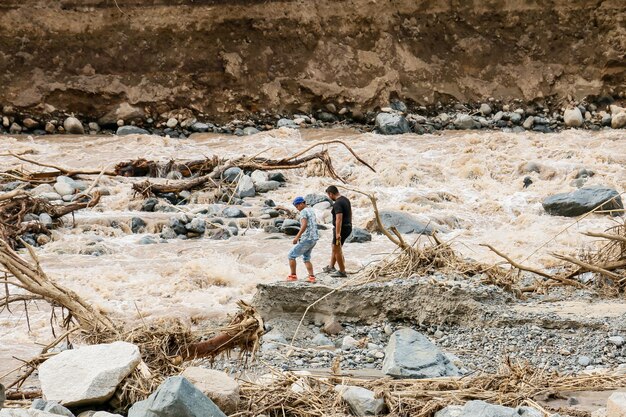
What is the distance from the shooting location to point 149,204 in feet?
46.6

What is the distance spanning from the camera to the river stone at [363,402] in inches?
209

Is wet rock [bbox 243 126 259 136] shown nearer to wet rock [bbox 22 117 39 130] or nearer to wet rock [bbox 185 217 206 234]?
wet rock [bbox 22 117 39 130]

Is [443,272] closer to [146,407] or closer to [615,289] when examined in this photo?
[615,289]

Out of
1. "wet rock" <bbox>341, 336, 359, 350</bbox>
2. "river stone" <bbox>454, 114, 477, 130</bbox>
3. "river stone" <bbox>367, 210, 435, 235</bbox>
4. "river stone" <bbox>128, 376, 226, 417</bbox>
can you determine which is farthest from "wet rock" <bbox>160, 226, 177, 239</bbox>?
"river stone" <bbox>454, 114, 477, 130</bbox>

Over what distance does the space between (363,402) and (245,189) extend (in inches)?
387

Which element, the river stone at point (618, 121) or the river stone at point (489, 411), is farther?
the river stone at point (618, 121)

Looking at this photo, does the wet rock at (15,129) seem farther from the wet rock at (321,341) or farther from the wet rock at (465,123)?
the wet rock at (321,341)

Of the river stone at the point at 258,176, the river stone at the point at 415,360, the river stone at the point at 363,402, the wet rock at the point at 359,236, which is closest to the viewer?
the river stone at the point at 363,402

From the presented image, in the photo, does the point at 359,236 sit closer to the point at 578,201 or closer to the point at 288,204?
the point at 288,204

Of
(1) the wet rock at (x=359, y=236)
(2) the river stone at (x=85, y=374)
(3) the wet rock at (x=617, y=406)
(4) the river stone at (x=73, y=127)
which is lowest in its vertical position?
(1) the wet rock at (x=359, y=236)

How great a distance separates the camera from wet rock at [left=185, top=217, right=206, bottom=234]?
13.0 m

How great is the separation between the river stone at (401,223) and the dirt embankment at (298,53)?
315 inches

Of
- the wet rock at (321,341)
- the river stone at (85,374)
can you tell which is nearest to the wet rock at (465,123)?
the wet rock at (321,341)

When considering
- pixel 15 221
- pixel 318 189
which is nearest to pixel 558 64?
pixel 318 189
